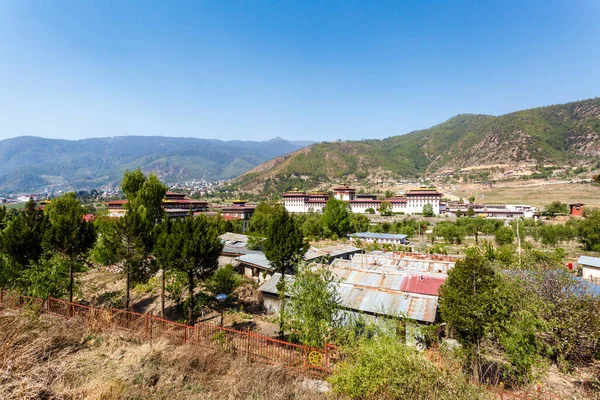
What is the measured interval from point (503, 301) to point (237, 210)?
6375cm

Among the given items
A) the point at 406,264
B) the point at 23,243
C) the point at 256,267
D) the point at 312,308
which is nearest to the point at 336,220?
the point at 406,264

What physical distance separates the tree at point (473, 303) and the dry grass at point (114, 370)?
19.4ft

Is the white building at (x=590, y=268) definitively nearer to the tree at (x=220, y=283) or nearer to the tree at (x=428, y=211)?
the tree at (x=220, y=283)

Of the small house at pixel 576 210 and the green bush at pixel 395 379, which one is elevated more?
the green bush at pixel 395 379

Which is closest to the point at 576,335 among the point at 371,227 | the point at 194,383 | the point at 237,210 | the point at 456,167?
the point at 194,383

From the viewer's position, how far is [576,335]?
10375mm

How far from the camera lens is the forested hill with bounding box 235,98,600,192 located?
130500 millimetres

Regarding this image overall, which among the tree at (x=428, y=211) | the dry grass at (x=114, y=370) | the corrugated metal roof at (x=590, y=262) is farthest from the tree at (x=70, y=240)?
the tree at (x=428, y=211)

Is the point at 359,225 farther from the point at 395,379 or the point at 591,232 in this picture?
the point at 395,379

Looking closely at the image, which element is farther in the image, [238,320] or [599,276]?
[599,276]

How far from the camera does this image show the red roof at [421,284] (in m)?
16.5

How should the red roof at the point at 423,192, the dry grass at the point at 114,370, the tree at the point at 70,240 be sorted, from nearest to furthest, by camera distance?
the dry grass at the point at 114,370
the tree at the point at 70,240
the red roof at the point at 423,192

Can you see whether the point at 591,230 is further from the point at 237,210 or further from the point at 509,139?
the point at 509,139

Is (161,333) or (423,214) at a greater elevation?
(161,333)
